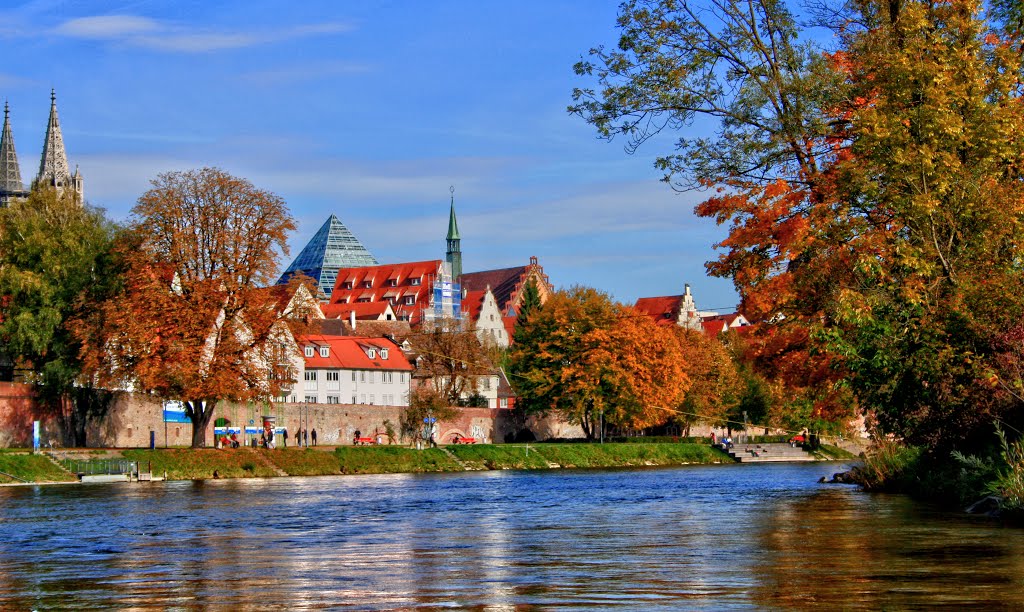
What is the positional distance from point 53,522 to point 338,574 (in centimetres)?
1569

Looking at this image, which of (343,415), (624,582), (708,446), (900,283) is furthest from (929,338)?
(708,446)

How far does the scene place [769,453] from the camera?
98.9 m

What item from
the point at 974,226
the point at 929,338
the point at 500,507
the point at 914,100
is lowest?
the point at 500,507

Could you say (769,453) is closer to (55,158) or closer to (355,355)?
(355,355)

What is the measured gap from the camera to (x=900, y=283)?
1107 inches

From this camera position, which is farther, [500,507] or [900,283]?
[500,507]

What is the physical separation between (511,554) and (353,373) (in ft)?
289

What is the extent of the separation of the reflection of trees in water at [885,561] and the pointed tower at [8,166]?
157919mm

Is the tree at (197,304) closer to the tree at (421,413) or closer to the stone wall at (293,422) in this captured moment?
the stone wall at (293,422)

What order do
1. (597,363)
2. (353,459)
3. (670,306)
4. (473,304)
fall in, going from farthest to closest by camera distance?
(670,306), (473,304), (597,363), (353,459)

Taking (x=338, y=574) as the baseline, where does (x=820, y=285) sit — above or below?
above

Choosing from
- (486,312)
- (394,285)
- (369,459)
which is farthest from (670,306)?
(369,459)

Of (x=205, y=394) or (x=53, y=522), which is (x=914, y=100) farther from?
(x=205, y=394)

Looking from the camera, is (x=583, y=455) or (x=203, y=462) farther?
(x=583, y=455)
